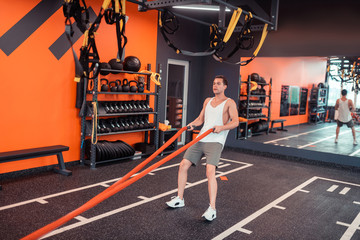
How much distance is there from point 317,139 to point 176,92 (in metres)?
3.25

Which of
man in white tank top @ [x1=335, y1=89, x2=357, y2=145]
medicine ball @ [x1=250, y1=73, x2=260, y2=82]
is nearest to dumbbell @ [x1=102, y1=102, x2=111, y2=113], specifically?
medicine ball @ [x1=250, y1=73, x2=260, y2=82]

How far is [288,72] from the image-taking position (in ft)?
24.9

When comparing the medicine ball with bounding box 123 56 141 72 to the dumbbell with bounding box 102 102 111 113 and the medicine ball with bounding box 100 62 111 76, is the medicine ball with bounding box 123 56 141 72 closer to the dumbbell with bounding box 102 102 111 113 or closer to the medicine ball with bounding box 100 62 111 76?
the medicine ball with bounding box 100 62 111 76

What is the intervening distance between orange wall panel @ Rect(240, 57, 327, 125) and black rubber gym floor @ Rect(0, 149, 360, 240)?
2.32m

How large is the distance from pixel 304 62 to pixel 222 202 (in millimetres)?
4209

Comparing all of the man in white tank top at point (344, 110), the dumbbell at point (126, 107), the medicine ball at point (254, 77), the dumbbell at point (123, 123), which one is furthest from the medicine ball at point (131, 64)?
the man in white tank top at point (344, 110)

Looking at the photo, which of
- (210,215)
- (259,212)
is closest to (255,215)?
(259,212)

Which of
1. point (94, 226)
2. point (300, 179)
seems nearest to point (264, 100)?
point (300, 179)

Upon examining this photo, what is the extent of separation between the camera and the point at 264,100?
842 cm

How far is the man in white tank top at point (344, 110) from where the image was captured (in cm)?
653

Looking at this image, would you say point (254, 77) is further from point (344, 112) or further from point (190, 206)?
point (190, 206)

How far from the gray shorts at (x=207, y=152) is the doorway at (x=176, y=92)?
12.9ft

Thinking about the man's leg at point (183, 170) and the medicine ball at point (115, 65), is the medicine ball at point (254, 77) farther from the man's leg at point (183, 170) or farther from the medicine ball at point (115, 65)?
the man's leg at point (183, 170)

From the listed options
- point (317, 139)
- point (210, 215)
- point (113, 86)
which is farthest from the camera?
point (317, 139)
